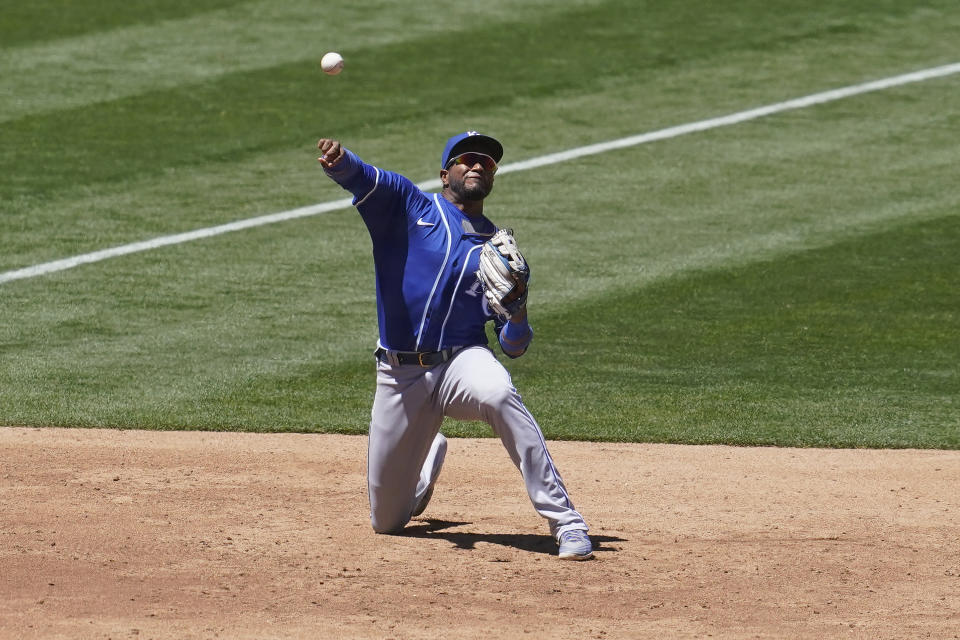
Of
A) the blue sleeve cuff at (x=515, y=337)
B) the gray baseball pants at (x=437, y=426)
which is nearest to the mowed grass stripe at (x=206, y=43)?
the gray baseball pants at (x=437, y=426)

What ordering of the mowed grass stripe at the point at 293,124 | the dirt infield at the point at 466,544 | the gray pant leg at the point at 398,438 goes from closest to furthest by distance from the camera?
the dirt infield at the point at 466,544 < the gray pant leg at the point at 398,438 < the mowed grass stripe at the point at 293,124

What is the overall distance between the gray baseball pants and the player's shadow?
95mm

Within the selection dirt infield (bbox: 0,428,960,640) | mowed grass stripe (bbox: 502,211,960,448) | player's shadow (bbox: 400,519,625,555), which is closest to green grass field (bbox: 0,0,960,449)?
mowed grass stripe (bbox: 502,211,960,448)

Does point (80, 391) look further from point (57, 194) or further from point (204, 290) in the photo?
point (57, 194)

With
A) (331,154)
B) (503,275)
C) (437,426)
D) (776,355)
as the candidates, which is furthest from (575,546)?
(776,355)

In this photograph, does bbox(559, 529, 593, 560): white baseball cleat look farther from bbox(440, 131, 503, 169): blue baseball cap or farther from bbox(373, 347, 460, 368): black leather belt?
bbox(440, 131, 503, 169): blue baseball cap

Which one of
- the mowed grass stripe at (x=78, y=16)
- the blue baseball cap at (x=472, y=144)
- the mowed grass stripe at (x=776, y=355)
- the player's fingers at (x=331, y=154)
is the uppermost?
the player's fingers at (x=331, y=154)

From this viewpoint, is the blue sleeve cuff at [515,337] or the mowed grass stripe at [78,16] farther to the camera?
the mowed grass stripe at [78,16]

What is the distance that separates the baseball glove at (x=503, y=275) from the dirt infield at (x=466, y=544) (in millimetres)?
1020

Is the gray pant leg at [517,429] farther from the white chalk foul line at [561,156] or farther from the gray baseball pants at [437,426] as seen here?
the white chalk foul line at [561,156]

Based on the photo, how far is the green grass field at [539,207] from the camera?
30.1ft

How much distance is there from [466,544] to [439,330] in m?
0.90

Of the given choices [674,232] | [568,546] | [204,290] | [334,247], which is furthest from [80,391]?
[674,232]

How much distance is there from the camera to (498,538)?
21.5 feet
